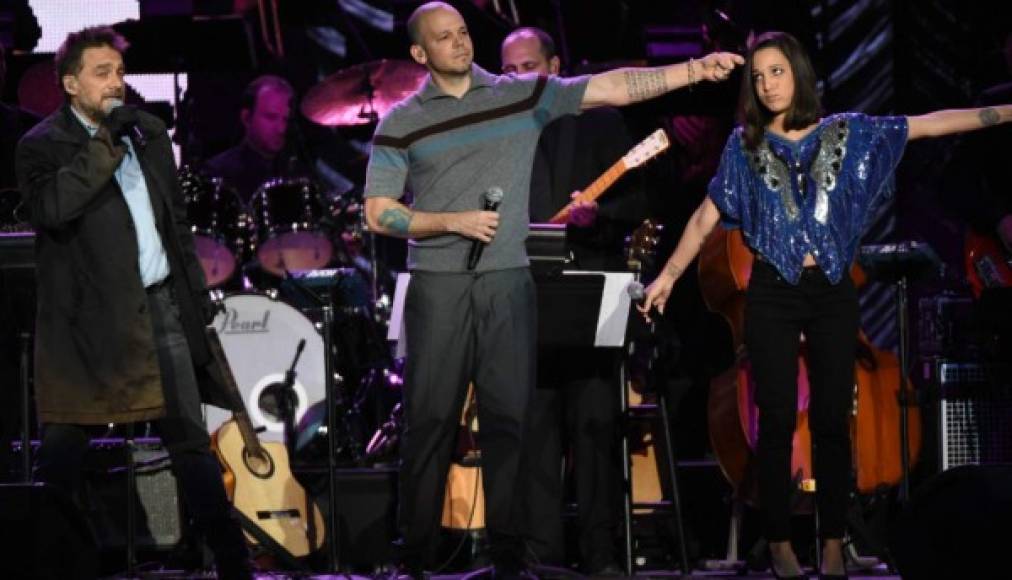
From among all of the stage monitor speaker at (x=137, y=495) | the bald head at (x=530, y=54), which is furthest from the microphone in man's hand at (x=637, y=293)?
the stage monitor speaker at (x=137, y=495)

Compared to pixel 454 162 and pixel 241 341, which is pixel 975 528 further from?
pixel 241 341

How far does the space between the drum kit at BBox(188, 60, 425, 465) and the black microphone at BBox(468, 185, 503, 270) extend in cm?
170

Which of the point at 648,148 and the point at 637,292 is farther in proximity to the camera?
the point at 648,148

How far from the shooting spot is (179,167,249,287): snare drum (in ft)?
32.8

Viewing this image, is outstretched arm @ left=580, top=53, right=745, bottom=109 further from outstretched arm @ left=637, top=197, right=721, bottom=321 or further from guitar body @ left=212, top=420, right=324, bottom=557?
guitar body @ left=212, top=420, right=324, bottom=557

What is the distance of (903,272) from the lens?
7.74 metres

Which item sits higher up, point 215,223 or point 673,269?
point 215,223

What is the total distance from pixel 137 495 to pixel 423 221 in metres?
2.89

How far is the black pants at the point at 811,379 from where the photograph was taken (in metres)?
6.64

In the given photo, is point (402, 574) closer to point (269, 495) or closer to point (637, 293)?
point (269, 495)

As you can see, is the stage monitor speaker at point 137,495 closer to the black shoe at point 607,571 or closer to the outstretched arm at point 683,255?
the black shoe at point 607,571

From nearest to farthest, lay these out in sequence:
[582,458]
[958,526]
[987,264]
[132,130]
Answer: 1. [958,526]
2. [132,130]
3. [582,458]
4. [987,264]

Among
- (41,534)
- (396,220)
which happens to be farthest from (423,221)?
(41,534)

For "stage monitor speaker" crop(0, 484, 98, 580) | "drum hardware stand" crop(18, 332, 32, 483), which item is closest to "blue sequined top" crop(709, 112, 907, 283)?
"stage monitor speaker" crop(0, 484, 98, 580)
